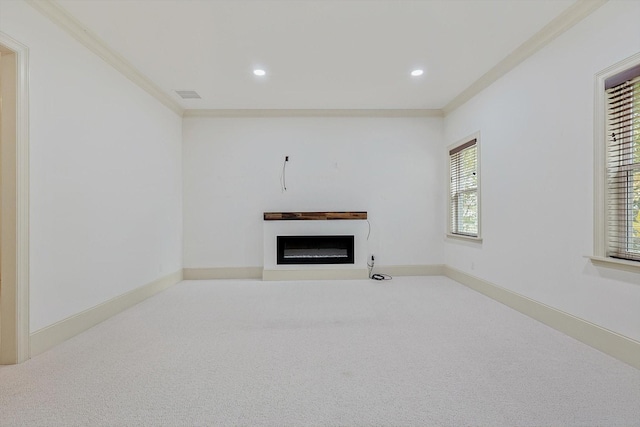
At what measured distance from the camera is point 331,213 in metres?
4.93

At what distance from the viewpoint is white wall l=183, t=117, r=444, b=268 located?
5027 mm

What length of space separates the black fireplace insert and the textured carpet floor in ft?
5.74

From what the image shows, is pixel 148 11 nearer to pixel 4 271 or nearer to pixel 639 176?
pixel 4 271

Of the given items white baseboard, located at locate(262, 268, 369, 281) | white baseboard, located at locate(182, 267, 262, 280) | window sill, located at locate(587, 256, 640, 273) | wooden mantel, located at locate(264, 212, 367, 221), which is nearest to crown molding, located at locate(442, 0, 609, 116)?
window sill, located at locate(587, 256, 640, 273)

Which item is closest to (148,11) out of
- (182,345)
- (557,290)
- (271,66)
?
(271,66)

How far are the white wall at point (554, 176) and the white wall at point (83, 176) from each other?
13.9 feet

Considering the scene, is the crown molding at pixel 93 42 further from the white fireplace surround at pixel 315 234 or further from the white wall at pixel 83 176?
the white fireplace surround at pixel 315 234

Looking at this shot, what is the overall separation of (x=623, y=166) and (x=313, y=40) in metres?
2.69

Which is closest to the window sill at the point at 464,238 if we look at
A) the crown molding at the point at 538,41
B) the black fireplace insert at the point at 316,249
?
the black fireplace insert at the point at 316,249

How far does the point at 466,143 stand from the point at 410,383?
3539 mm

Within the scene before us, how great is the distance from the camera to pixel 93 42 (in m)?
2.90

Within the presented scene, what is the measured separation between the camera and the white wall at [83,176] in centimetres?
234

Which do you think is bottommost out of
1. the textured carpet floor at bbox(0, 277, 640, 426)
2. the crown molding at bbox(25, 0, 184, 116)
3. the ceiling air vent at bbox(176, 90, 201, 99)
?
the textured carpet floor at bbox(0, 277, 640, 426)

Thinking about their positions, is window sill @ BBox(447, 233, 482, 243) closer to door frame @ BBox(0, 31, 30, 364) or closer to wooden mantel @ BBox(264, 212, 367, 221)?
wooden mantel @ BBox(264, 212, 367, 221)
